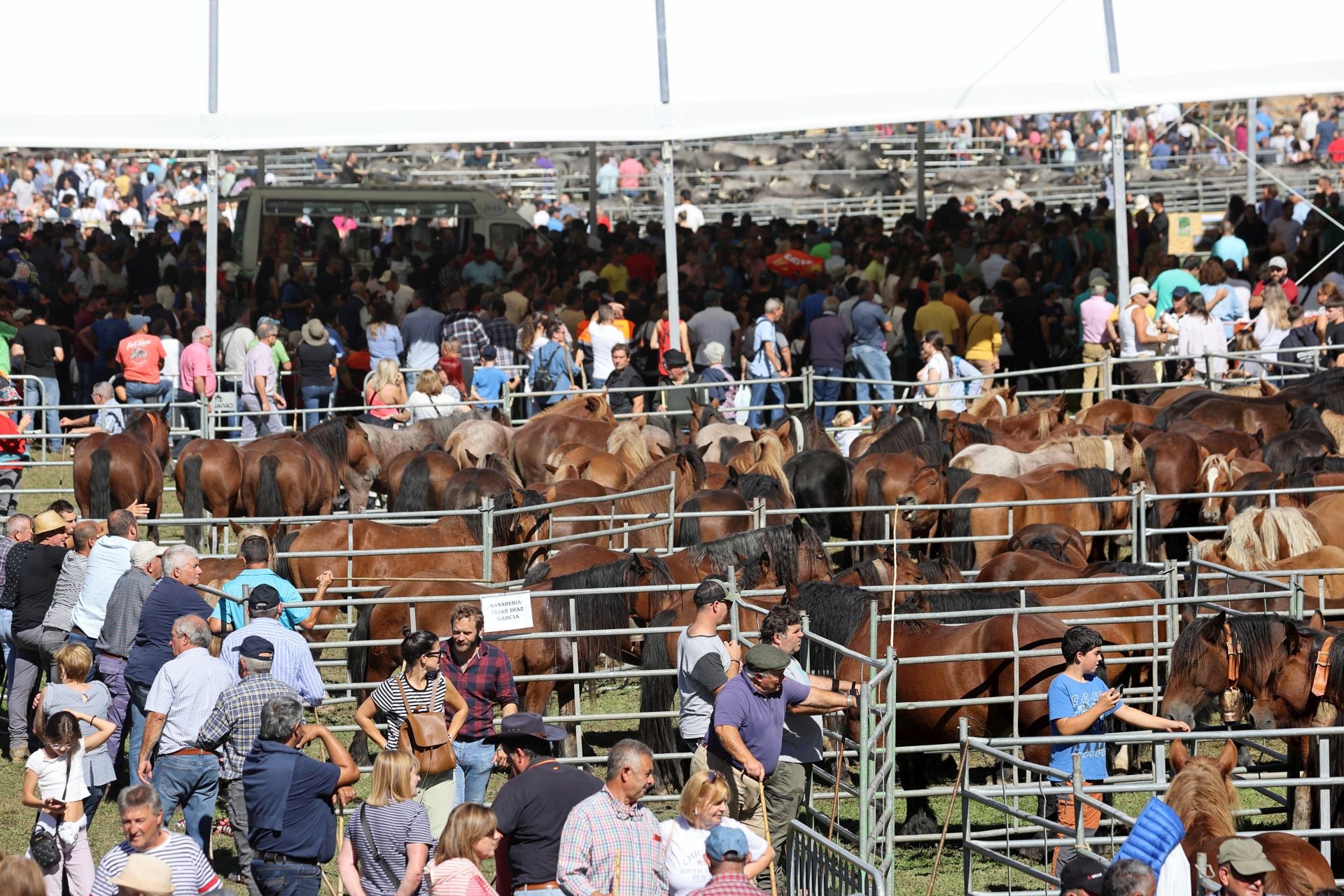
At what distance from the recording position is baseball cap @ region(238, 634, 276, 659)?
29.7ft

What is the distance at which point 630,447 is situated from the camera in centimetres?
1673

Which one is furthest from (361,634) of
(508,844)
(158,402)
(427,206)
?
(427,206)

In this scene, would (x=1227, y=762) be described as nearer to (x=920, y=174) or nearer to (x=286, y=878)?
(x=286, y=878)

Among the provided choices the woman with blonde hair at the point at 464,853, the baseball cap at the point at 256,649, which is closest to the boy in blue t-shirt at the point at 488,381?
the baseball cap at the point at 256,649

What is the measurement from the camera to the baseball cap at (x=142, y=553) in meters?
10.8

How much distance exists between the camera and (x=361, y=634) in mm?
11633

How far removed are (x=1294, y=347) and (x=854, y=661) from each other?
10724 millimetres

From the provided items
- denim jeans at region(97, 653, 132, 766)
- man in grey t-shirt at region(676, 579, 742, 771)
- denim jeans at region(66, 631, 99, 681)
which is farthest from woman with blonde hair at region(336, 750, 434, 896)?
denim jeans at region(66, 631, 99, 681)

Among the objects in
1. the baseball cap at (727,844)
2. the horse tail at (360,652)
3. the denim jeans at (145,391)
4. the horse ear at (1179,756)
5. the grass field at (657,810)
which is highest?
the denim jeans at (145,391)

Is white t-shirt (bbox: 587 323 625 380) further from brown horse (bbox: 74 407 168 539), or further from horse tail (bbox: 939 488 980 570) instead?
horse tail (bbox: 939 488 980 570)

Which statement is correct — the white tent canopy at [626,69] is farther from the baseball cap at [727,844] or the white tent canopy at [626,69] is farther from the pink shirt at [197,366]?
the baseball cap at [727,844]

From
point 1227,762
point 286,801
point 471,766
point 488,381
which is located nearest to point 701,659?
point 471,766

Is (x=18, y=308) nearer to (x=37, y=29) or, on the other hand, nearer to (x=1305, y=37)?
(x=37, y=29)

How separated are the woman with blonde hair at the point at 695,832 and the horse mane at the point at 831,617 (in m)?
3.02
